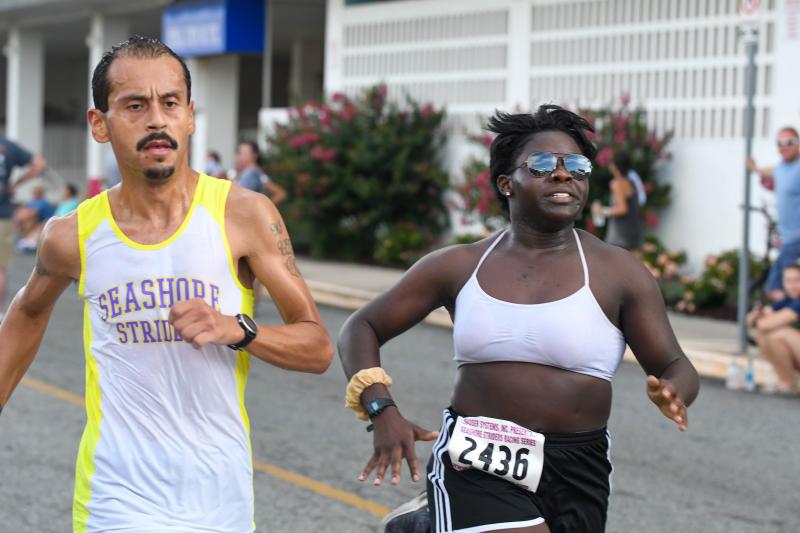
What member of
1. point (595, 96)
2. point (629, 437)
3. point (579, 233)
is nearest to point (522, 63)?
point (595, 96)

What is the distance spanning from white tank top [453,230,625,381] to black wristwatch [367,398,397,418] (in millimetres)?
286

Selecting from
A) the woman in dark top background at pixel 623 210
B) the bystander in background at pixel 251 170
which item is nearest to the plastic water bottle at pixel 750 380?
the woman in dark top background at pixel 623 210

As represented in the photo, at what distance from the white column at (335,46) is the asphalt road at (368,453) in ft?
41.4

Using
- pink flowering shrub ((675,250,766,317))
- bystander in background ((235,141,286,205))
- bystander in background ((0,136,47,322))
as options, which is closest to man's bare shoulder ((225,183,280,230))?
bystander in background ((0,136,47,322))

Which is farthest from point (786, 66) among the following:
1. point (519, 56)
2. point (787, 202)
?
point (519, 56)

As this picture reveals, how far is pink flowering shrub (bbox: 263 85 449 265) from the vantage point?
20.3m

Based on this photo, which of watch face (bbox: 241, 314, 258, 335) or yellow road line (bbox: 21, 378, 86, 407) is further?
yellow road line (bbox: 21, 378, 86, 407)

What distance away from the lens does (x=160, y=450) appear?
146 inches

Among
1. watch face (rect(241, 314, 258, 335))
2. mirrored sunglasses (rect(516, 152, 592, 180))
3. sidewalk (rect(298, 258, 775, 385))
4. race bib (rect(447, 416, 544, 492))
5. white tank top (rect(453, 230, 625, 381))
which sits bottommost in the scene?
sidewalk (rect(298, 258, 775, 385))

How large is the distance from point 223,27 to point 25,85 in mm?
11479

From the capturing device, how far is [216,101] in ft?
90.6

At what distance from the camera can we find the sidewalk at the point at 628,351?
1191 cm

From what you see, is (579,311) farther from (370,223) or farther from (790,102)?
(370,223)

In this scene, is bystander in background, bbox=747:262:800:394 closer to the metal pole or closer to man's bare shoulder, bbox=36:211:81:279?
the metal pole
